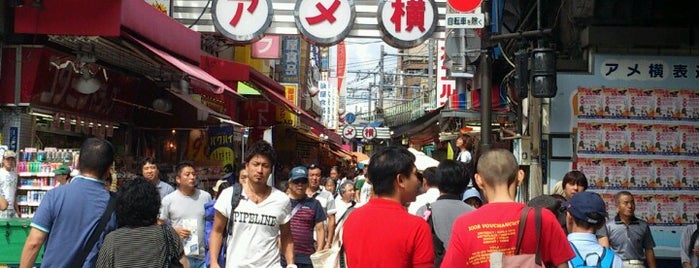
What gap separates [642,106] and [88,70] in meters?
7.62

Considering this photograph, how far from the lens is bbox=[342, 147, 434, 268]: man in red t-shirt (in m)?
4.47

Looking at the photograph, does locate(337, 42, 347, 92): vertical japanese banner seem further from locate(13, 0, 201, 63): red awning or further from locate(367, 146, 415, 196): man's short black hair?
locate(367, 146, 415, 196): man's short black hair

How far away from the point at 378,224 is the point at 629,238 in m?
4.05

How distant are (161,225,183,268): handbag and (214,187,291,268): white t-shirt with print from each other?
3.95 feet

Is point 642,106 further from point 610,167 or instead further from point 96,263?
point 96,263

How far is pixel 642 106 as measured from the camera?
33.9 ft

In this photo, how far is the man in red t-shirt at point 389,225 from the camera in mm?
4473

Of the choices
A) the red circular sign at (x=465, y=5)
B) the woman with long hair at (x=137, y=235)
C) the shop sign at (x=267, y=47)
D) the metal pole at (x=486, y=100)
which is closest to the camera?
the woman with long hair at (x=137, y=235)

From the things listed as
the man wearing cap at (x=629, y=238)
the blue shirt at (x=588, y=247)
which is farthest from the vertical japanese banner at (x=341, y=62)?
the blue shirt at (x=588, y=247)

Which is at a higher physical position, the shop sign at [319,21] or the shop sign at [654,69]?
the shop sign at [319,21]

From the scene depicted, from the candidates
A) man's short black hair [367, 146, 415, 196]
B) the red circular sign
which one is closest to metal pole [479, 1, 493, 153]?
the red circular sign

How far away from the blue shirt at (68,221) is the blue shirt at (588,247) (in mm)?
2901

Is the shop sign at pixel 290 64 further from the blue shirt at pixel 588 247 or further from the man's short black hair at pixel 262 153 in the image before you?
the blue shirt at pixel 588 247

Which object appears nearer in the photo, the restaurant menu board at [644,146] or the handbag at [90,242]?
the handbag at [90,242]
